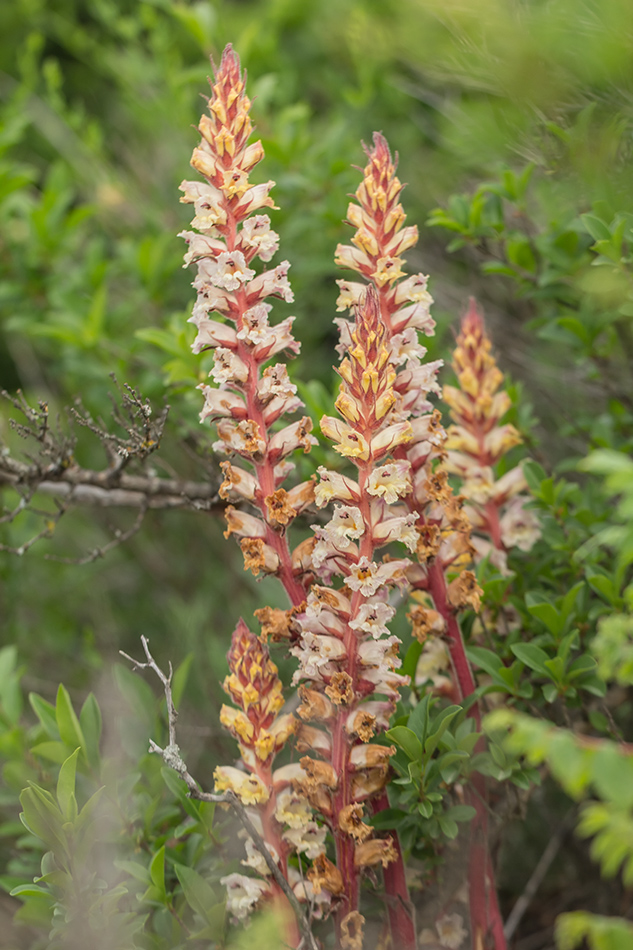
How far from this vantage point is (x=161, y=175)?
4.16 m

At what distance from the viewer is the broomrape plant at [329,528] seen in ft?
4.36

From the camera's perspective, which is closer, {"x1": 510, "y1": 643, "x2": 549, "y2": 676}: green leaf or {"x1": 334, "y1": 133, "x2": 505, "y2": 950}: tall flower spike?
{"x1": 334, "y1": 133, "x2": 505, "y2": 950}: tall flower spike

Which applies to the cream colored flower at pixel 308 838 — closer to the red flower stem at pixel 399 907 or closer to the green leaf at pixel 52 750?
the red flower stem at pixel 399 907

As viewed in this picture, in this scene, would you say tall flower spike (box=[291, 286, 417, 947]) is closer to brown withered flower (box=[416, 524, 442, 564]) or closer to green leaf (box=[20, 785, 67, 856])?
brown withered flower (box=[416, 524, 442, 564])

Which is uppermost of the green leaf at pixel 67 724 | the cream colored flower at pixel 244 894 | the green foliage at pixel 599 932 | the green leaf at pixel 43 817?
the green leaf at pixel 67 724

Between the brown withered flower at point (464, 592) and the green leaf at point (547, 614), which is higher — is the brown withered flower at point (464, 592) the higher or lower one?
the higher one

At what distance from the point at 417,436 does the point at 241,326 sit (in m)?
0.40

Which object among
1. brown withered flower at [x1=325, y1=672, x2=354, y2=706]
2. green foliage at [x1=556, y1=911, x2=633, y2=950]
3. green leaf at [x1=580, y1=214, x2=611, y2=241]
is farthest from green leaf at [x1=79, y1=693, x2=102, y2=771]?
green leaf at [x1=580, y1=214, x2=611, y2=241]

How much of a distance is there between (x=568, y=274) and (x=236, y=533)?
4.22ft

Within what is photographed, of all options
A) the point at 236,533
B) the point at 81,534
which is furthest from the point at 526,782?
the point at 81,534

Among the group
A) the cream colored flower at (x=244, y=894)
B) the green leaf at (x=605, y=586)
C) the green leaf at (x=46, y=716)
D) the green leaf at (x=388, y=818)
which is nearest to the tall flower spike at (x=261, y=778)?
the cream colored flower at (x=244, y=894)

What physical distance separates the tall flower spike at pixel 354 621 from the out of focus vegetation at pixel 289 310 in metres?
0.35

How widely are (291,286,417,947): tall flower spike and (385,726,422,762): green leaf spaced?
0.04 meters

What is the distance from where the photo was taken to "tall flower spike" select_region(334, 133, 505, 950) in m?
1.44
